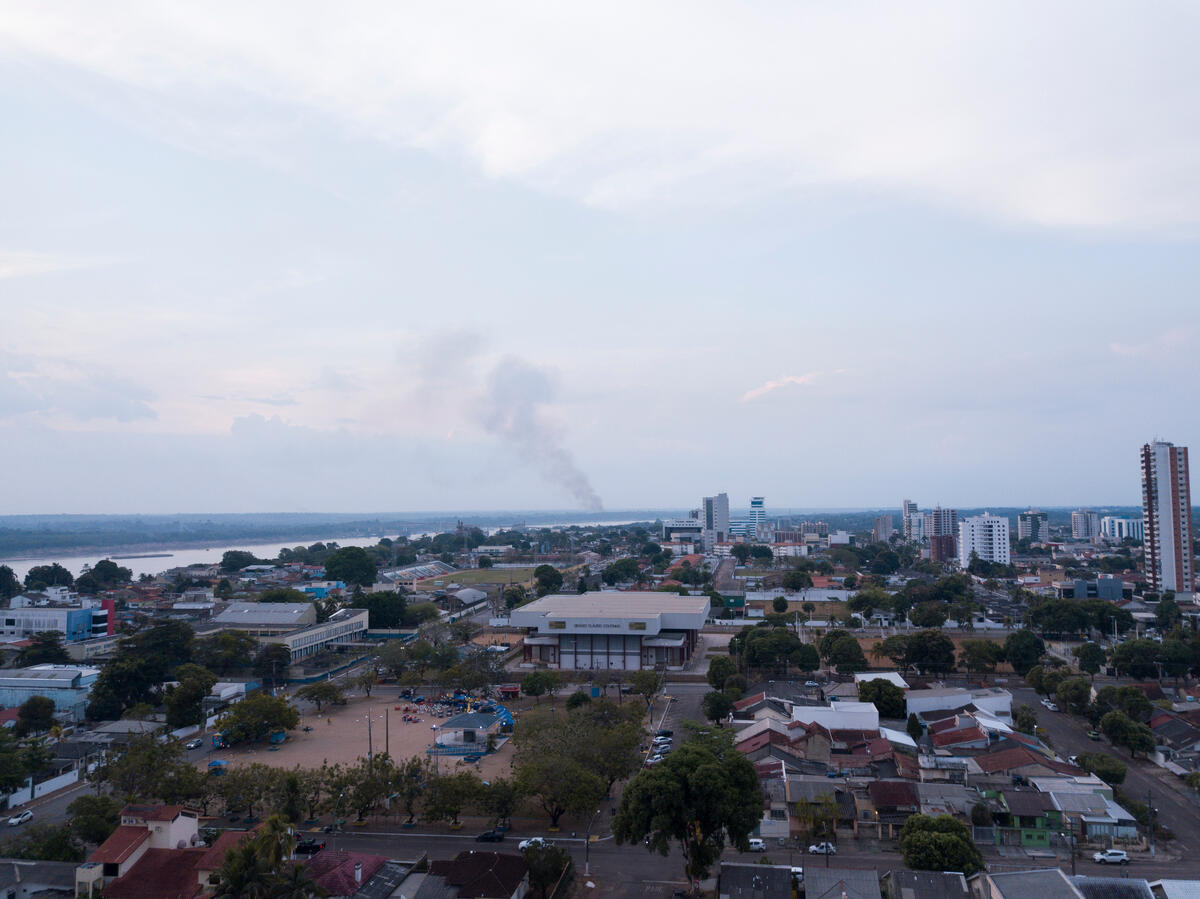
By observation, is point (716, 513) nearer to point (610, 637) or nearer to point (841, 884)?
point (610, 637)

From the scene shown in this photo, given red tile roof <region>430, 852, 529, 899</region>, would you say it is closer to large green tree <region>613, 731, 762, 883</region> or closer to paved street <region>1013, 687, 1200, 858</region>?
large green tree <region>613, 731, 762, 883</region>

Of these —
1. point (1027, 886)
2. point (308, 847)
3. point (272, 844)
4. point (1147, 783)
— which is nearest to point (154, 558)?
point (308, 847)

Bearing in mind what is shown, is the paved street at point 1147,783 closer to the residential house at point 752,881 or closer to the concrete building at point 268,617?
the residential house at point 752,881

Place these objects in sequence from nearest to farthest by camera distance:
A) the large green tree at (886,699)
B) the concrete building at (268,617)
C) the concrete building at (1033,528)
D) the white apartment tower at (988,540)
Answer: the large green tree at (886,699) < the concrete building at (268,617) < the white apartment tower at (988,540) < the concrete building at (1033,528)

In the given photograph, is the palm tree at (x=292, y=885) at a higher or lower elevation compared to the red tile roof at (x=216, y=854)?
higher

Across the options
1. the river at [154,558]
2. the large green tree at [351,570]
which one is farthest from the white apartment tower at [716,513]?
the large green tree at [351,570]

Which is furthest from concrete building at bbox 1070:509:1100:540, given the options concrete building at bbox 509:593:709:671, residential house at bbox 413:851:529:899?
residential house at bbox 413:851:529:899
